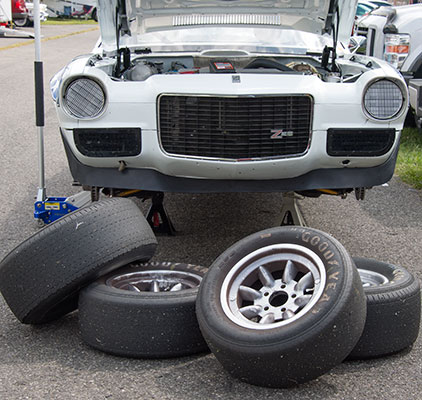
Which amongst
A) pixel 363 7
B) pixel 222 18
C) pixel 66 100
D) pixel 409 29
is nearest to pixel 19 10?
pixel 363 7

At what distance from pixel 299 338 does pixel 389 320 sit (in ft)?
2.13

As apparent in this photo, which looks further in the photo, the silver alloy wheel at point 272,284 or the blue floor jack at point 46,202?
the blue floor jack at point 46,202

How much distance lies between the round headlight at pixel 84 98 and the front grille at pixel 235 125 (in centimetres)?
39

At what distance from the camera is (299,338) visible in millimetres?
2871

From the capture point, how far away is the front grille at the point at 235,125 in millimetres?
4168

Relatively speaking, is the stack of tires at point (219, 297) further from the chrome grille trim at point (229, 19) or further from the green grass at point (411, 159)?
the green grass at point (411, 159)

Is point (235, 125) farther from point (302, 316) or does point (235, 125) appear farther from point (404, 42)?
point (404, 42)

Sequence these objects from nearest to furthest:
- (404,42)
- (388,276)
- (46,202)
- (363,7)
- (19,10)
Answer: (388,276), (46,202), (404,42), (363,7), (19,10)

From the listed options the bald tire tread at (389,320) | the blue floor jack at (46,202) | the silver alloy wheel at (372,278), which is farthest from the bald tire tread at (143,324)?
the blue floor jack at (46,202)

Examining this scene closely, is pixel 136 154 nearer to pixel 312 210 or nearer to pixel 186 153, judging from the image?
pixel 186 153

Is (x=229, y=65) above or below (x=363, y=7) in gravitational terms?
above

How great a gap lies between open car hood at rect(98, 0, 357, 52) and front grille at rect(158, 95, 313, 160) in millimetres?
1679

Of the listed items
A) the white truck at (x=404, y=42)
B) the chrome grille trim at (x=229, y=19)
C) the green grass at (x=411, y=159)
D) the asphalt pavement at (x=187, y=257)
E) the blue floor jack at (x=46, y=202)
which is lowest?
the green grass at (x=411, y=159)

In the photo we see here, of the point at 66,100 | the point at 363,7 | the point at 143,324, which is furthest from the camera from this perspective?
the point at 363,7
